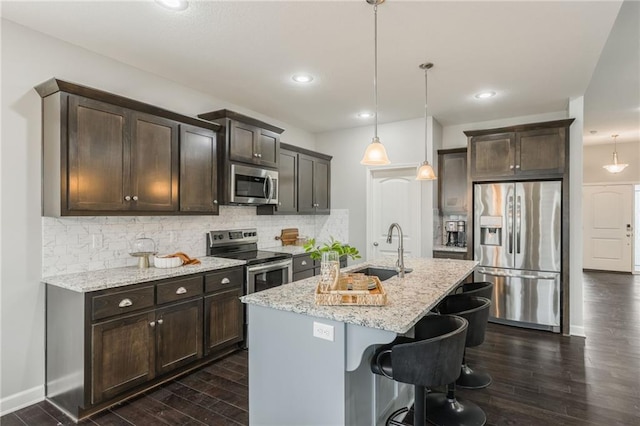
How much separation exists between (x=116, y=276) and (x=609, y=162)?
9.61 m

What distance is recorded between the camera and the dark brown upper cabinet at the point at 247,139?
3.64 metres

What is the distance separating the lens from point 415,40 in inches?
106

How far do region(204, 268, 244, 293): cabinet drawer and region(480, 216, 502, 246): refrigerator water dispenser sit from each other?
3.06m

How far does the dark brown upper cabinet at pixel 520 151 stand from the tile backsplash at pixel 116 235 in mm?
3013

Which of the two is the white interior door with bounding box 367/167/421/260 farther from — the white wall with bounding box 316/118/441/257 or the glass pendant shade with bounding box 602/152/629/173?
the glass pendant shade with bounding box 602/152/629/173

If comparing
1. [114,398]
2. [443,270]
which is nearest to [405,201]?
[443,270]

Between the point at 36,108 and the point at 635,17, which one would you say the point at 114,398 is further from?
the point at 635,17

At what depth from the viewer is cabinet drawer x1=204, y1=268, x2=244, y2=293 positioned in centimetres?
314

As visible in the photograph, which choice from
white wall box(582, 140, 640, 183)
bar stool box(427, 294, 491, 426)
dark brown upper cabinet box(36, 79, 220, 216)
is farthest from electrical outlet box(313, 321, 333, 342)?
white wall box(582, 140, 640, 183)

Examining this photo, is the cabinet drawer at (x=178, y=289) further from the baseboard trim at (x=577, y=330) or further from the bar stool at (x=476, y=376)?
the baseboard trim at (x=577, y=330)

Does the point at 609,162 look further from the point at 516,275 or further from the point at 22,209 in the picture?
the point at 22,209

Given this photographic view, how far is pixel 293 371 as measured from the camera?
74.6 inches

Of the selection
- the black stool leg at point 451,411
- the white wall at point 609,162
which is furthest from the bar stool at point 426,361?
the white wall at point 609,162

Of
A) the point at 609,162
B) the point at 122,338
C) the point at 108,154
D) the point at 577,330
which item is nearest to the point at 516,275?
the point at 577,330
